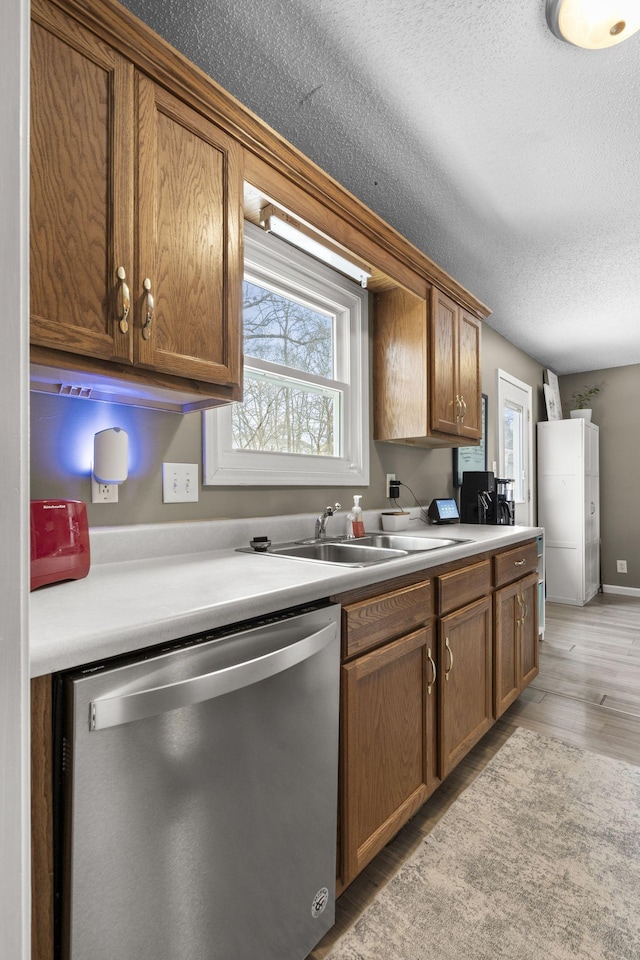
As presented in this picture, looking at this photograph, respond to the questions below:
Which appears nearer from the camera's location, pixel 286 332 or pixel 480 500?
pixel 286 332

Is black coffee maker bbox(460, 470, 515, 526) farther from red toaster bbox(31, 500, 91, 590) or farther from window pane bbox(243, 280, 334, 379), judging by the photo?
red toaster bbox(31, 500, 91, 590)

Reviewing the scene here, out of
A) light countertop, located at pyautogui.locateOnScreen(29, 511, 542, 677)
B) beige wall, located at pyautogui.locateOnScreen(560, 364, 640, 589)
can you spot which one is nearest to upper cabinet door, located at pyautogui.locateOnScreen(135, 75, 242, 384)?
light countertop, located at pyautogui.locateOnScreen(29, 511, 542, 677)

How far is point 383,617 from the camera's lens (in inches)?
57.0

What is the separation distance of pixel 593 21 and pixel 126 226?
1409 millimetres

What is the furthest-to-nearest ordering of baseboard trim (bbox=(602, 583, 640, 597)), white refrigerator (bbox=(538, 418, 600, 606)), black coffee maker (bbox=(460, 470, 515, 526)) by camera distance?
baseboard trim (bbox=(602, 583, 640, 597)) < white refrigerator (bbox=(538, 418, 600, 606)) < black coffee maker (bbox=(460, 470, 515, 526))

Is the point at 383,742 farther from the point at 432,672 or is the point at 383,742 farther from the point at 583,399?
the point at 583,399

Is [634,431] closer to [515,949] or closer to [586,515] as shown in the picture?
[586,515]

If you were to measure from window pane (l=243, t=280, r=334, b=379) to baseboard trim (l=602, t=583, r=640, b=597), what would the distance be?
4.56m

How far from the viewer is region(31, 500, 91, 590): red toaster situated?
109cm

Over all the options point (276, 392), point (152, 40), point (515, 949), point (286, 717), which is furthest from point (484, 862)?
point (152, 40)

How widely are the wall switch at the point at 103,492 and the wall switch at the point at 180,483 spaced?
18cm

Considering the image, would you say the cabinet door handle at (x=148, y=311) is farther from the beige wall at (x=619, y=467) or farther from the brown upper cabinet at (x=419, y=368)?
the beige wall at (x=619, y=467)

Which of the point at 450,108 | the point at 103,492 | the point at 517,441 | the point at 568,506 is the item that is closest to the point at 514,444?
the point at 517,441

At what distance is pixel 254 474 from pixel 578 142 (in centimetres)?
181
